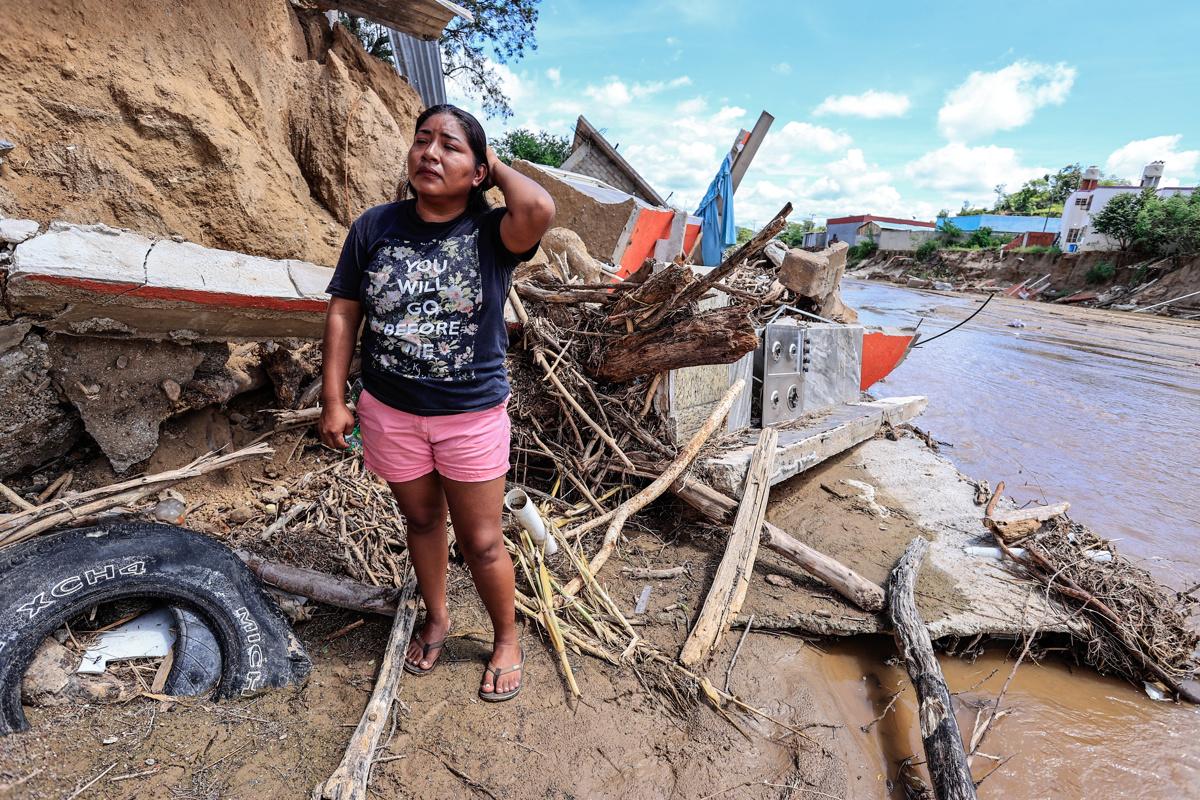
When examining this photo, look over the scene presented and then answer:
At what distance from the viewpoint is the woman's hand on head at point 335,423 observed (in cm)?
188

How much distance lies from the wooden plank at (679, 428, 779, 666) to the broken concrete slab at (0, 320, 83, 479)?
9.84 feet

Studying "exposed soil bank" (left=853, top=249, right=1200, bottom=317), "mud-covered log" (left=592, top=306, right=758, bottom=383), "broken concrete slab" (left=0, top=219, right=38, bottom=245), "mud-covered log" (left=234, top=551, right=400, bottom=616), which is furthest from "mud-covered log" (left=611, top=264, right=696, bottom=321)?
"exposed soil bank" (left=853, top=249, right=1200, bottom=317)

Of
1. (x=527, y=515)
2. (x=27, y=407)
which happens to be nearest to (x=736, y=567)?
(x=527, y=515)

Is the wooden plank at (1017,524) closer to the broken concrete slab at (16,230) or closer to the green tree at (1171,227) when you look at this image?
the broken concrete slab at (16,230)

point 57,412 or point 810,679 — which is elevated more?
point 57,412

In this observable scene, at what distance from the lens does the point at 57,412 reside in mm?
2508

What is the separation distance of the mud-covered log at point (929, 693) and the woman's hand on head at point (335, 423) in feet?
8.08

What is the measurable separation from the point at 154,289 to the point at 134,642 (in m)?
1.42

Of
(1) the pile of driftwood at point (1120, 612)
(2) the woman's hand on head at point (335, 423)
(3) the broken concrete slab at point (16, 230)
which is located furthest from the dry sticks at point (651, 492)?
(3) the broken concrete slab at point (16, 230)

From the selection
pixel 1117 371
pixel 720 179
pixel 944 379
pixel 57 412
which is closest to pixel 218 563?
pixel 57 412

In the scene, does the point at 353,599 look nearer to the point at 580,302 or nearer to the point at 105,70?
A: the point at 580,302

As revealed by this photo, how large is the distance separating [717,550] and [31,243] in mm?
3564

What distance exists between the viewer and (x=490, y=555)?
2113 mm

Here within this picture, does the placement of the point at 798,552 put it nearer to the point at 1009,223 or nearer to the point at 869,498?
the point at 869,498
